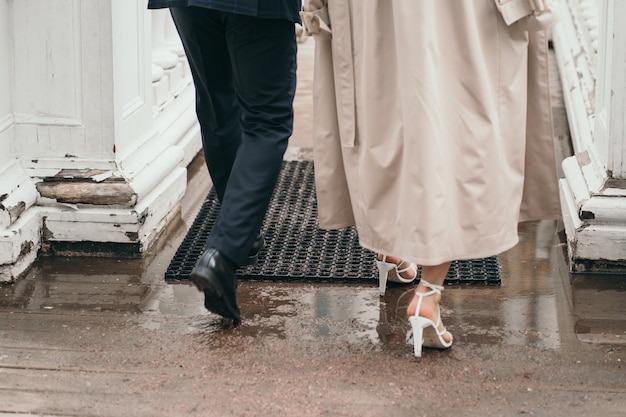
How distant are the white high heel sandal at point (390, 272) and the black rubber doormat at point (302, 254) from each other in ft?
0.28

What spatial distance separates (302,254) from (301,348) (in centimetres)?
91

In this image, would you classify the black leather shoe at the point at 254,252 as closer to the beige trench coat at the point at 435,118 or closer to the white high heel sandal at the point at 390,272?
the white high heel sandal at the point at 390,272

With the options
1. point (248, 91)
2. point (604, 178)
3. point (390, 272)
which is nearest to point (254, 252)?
point (390, 272)

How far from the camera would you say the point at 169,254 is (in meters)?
4.36

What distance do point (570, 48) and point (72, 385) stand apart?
4721 mm

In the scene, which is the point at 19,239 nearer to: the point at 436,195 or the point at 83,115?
the point at 83,115

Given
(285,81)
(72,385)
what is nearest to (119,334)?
(72,385)

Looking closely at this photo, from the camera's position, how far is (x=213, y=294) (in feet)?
11.3

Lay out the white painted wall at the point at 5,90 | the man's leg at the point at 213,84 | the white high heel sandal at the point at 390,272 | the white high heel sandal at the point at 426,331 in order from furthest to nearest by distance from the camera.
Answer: the white painted wall at the point at 5,90
the white high heel sandal at the point at 390,272
the man's leg at the point at 213,84
the white high heel sandal at the point at 426,331

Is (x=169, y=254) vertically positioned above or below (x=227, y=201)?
below

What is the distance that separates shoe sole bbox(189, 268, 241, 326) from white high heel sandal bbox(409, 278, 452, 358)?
562 mm

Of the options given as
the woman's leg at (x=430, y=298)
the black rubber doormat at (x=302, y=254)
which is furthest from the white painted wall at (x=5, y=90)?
the woman's leg at (x=430, y=298)

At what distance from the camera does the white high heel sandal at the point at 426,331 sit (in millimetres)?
3355

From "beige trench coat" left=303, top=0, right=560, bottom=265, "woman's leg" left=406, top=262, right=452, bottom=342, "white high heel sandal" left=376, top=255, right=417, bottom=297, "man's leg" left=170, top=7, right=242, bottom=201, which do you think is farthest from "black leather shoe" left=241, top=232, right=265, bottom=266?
"woman's leg" left=406, top=262, right=452, bottom=342
